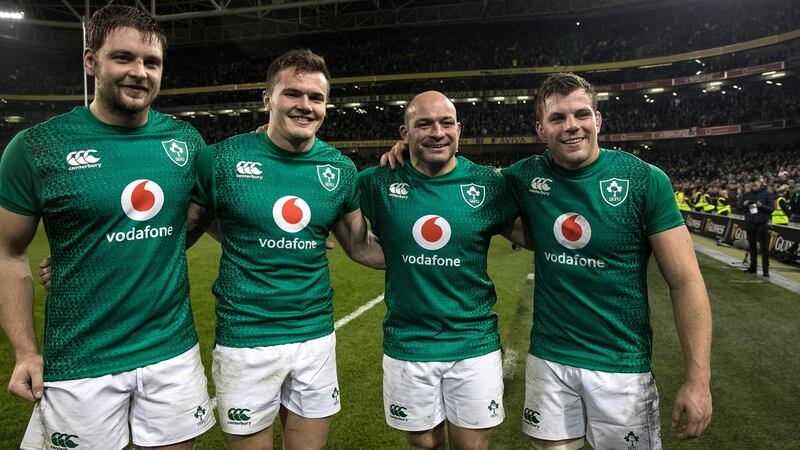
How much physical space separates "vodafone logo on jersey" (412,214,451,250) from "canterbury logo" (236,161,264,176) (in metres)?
0.82

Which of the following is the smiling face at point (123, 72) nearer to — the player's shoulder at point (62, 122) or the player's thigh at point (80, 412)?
the player's shoulder at point (62, 122)

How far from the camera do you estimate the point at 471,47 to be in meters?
37.2

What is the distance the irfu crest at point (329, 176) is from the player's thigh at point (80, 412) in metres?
1.21

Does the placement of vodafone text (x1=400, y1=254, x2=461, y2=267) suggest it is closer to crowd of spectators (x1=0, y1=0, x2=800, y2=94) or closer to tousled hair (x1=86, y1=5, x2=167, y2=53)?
tousled hair (x1=86, y1=5, x2=167, y2=53)

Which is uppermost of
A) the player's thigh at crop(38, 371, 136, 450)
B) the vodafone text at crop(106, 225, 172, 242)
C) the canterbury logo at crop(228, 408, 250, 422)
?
the vodafone text at crop(106, 225, 172, 242)

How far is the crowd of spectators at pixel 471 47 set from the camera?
105 ft

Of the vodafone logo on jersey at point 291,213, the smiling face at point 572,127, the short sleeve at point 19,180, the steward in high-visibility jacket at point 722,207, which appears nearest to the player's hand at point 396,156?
the vodafone logo on jersey at point 291,213

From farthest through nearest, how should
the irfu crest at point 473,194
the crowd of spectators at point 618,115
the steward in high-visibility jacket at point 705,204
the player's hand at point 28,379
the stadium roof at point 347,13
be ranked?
the stadium roof at point 347,13, the crowd of spectators at point 618,115, the steward in high-visibility jacket at point 705,204, the irfu crest at point 473,194, the player's hand at point 28,379

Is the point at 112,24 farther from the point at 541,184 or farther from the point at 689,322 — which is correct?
the point at 689,322

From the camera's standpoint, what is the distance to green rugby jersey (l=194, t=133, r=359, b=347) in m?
2.32

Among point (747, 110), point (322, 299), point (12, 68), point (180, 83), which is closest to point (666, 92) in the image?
point (747, 110)

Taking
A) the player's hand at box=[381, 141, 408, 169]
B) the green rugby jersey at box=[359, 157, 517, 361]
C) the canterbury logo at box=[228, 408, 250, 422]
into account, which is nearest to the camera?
the canterbury logo at box=[228, 408, 250, 422]

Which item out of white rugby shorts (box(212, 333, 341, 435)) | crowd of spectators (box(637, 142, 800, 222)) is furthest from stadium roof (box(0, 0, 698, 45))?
white rugby shorts (box(212, 333, 341, 435))

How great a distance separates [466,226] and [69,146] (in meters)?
1.74
